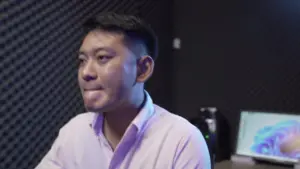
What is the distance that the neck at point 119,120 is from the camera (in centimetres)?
110

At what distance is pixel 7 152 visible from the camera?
1555 millimetres

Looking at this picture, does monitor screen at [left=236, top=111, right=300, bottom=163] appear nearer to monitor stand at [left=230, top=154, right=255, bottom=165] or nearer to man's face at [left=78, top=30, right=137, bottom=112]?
monitor stand at [left=230, top=154, right=255, bottom=165]

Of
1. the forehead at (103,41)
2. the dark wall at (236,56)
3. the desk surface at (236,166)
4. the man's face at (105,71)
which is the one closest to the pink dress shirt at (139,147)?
the man's face at (105,71)

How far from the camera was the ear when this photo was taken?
3.56ft

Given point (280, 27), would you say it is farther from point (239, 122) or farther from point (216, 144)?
point (216, 144)

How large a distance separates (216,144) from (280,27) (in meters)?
0.95

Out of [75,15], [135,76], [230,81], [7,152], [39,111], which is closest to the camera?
[135,76]

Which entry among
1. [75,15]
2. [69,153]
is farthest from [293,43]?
[69,153]

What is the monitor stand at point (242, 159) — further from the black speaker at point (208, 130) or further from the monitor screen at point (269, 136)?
the black speaker at point (208, 130)

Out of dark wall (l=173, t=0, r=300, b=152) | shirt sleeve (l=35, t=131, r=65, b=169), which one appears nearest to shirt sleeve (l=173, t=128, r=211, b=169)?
shirt sleeve (l=35, t=131, r=65, b=169)

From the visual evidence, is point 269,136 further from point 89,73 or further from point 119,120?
point 89,73

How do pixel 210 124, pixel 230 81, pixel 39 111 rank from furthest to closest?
pixel 230 81 → pixel 210 124 → pixel 39 111

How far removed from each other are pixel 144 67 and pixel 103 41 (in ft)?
0.51

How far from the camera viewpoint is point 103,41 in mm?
1021
